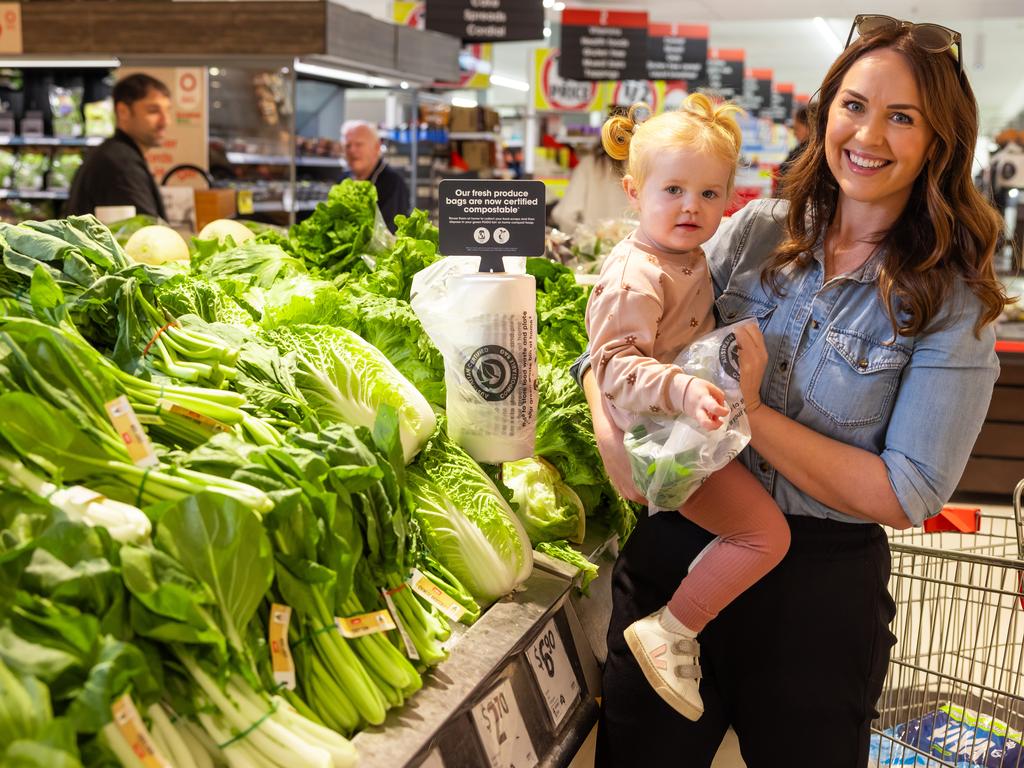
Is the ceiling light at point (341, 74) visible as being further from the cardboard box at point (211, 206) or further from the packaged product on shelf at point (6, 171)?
the packaged product on shelf at point (6, 171)

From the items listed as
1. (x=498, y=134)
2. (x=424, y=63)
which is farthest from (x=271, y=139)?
(x=498, y=134)

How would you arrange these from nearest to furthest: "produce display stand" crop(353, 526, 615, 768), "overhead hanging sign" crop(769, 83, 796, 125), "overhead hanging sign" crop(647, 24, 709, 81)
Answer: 1. "produce display stand" crop(353, 526, 615, 768)
2. "overhead hanging sign" crop(647, 24, 709, 81)
3. "overhead hanging sign" crop(769, 83, 796, 125)

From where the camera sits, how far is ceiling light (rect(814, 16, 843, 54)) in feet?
47.0

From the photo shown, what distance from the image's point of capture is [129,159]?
20.1 feet

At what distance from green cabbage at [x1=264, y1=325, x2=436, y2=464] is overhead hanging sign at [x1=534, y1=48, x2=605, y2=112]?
1168 cm

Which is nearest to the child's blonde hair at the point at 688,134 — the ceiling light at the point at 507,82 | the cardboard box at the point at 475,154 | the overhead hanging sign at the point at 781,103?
the cardboard box at the point at 475,154

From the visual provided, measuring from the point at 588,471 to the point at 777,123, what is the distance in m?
17.7

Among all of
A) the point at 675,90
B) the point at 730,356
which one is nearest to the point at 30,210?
the point at 730,356

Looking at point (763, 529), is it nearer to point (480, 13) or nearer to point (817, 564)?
point (817, 564)

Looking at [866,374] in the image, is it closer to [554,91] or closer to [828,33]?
[554,91]

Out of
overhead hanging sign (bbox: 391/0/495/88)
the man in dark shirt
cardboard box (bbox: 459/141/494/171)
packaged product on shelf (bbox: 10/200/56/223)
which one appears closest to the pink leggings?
the man in dark shirt

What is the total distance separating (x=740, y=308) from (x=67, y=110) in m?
7.66

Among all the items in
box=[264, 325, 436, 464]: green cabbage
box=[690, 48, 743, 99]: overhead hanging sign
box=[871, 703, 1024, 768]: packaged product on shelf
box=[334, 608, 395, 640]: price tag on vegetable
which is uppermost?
box=[690, 48, 743, 99]: overhead hanging sign

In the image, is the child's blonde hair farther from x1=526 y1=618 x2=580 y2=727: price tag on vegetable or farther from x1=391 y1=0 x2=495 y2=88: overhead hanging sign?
x1=391 y1=0 x2=495 y2=88: overhead hanging sign
